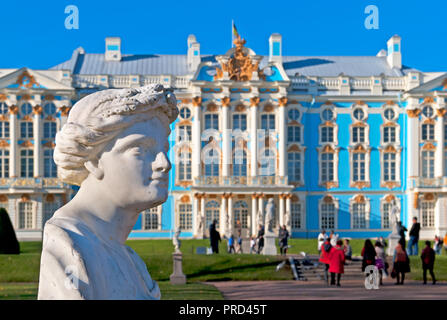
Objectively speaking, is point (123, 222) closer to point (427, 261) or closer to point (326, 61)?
point (427, 261)

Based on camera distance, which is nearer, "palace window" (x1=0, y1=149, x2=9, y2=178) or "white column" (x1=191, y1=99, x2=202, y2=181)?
"palace window" (x1=0, y1=149, x2=9, y2=178)

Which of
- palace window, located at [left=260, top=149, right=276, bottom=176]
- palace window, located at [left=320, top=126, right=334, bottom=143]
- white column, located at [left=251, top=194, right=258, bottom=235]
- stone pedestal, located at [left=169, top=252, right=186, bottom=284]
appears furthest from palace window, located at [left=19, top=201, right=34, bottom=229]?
stone pedestal, located at [left=169, top=252, right=186, bottom=284]

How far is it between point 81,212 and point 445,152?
3849 cm

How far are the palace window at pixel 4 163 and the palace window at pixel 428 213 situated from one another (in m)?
22.7

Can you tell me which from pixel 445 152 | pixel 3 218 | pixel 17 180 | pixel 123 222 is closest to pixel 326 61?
pixel 445 152

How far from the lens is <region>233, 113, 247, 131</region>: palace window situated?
3781 centimetres

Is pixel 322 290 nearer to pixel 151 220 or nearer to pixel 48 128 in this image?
pixel 151 220

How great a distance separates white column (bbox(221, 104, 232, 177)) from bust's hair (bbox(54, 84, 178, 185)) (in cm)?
3541

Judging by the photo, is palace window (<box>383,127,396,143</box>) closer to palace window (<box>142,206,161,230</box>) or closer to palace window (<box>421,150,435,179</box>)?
palace window (<box>421,150,435,179</box>)

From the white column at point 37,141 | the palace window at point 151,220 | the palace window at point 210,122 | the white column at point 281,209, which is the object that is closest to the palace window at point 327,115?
the white column at point 281,209

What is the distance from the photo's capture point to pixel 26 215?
36.8m

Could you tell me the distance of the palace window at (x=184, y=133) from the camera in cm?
3753

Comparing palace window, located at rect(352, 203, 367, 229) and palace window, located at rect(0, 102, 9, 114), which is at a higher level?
palace window, located at rect(0, 102, 9, 114)

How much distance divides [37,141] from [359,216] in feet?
59.4
